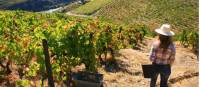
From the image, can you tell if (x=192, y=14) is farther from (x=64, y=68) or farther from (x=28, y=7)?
(x=28, y=7)

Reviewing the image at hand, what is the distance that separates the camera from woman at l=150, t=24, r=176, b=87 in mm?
8484

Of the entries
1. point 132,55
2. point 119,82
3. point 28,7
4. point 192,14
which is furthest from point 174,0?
point 28,7

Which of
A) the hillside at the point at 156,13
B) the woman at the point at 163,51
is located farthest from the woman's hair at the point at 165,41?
the hillside at the point at 156,13

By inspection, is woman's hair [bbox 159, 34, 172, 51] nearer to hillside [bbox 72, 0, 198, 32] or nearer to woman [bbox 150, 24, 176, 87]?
woman [bbox 150, 24, 176, 87]

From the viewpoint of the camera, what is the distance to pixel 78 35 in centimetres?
1160

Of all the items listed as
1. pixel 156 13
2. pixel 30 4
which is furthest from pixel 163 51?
pixel 30 4

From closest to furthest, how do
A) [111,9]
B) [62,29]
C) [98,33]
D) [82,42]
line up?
[62,29] → [82,42] → [98,33] → [111,9]

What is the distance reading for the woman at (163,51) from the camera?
8484mm

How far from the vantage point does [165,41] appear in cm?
864

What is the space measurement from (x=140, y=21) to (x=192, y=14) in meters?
8.94

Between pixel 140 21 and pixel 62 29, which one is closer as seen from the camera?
pixel 62 29

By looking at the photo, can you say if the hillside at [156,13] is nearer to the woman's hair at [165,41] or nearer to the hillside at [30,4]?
the woman's hair at [165,41]

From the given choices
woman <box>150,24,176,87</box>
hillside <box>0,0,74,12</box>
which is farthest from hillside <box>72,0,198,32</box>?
hillside <box>0,0,74,12</box>

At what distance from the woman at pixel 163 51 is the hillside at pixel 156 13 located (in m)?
58.7
